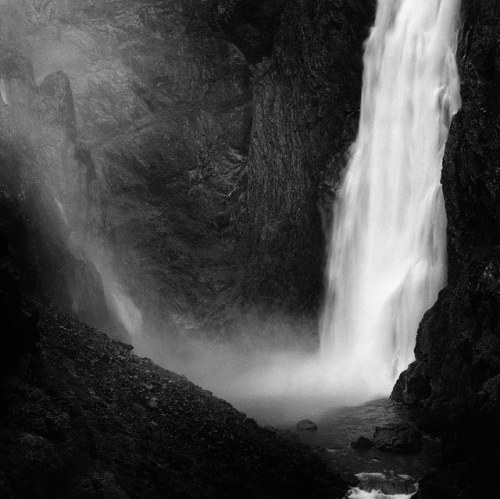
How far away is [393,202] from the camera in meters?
37.6

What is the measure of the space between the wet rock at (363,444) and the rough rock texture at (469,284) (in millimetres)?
2541

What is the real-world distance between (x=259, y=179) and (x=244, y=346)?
38.5 feet

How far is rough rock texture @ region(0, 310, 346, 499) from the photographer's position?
15.1 m

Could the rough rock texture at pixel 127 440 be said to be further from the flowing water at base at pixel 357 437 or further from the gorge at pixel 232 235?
the flowing water at base at pixel 357 437

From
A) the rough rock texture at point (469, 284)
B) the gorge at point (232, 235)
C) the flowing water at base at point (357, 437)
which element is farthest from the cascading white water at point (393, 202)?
the flowing water at base at point (357, 437)

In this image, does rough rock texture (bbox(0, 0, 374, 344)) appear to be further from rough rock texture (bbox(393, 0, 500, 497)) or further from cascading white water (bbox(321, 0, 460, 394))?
rough rock texture (bbox(393, 0, 500, 497))

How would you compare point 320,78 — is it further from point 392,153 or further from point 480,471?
point 480,471

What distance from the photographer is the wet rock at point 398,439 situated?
22.1m

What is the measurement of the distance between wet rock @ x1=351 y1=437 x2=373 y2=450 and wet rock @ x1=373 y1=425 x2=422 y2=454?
0.21 meters

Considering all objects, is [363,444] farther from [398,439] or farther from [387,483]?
[387,483]

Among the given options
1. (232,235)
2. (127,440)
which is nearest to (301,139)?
(232,235)

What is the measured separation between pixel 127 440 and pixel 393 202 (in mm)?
23978

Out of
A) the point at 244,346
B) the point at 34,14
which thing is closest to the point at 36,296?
the point at 244,346

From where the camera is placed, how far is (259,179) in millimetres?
46688
